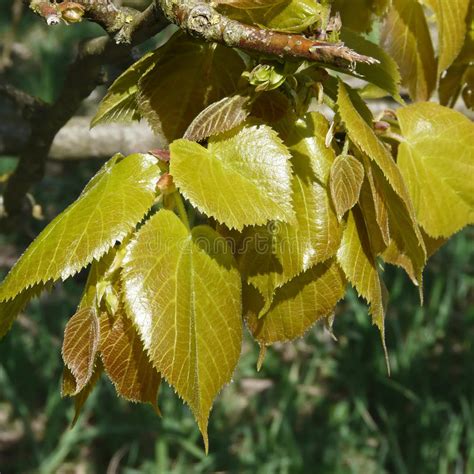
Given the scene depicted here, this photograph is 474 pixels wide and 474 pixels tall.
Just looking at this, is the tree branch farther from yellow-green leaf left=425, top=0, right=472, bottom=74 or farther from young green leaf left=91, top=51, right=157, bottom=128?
yellow-green leaf left=425, top=0, right=472, bottom=74

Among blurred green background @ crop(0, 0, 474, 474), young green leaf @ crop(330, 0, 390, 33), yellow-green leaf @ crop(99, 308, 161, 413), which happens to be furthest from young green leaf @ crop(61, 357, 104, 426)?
blurred green background @ crop(0, 0, 474, 474)

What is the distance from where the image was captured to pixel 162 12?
712 millimetres

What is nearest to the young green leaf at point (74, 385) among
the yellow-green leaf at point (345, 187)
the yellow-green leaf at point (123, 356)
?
the yellow-green leaf at point (123, 356)

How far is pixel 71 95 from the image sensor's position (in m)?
1.17

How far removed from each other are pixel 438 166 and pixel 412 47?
0.58 ft

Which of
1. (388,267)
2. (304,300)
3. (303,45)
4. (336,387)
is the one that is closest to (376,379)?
(336,387)

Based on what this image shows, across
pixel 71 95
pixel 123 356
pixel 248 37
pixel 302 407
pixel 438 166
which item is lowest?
pixel 302 407

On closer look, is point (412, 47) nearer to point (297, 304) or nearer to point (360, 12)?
point (360, 12)

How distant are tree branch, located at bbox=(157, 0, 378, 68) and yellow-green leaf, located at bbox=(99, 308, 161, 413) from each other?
231 mm

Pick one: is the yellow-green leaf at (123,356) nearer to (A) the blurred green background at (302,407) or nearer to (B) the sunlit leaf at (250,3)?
(B) the sunlit leaf at (250,3)

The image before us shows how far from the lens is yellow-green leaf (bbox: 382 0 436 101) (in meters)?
0.93

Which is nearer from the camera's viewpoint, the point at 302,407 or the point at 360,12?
the point at 360,12

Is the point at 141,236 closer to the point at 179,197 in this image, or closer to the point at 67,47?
the point at 179,197

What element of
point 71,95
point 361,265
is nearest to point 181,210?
point 361,265
